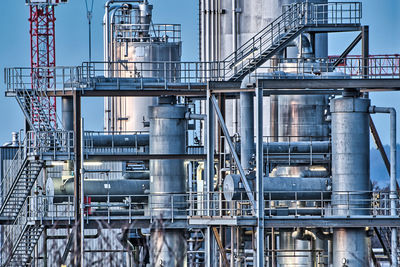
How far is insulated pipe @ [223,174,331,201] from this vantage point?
4844 cm

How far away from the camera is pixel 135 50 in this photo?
7000cm

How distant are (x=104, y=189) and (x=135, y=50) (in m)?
15.4

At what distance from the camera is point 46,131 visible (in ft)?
176

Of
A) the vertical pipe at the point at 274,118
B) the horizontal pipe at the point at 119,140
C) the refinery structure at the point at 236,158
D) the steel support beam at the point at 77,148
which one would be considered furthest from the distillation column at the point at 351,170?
the horizontal pipe at the point at 119,140

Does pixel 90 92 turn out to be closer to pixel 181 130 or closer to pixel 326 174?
pixel 181 130

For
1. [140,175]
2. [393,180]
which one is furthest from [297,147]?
[393,180]

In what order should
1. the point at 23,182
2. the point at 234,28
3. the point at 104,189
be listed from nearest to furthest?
1. the point at 23,182
2. the point at 104,189
3. the point at 234,28

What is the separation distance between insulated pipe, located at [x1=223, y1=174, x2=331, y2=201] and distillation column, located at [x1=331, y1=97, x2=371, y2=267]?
4.31 feet

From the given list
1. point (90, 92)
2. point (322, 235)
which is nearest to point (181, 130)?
point (90, 92)

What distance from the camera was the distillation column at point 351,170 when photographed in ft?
154

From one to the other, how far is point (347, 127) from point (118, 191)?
42.8ft

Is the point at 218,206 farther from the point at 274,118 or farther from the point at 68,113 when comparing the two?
the point at 68,113

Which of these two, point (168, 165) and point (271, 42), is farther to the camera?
point (271, 42)

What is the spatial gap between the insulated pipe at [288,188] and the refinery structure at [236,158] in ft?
0.18
